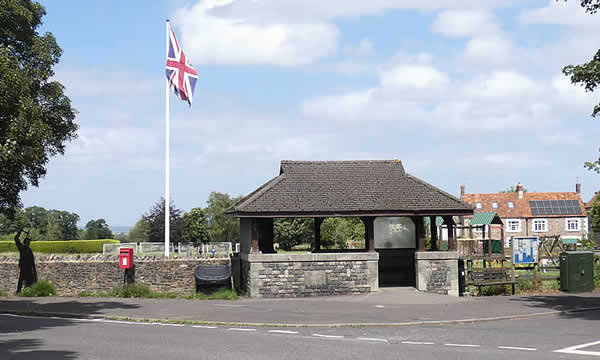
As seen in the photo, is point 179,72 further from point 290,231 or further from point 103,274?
point 290,231

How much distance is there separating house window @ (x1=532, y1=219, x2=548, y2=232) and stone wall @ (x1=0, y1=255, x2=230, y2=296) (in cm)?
7036

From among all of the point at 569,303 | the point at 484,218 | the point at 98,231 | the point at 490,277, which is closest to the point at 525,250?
the point at 490,277

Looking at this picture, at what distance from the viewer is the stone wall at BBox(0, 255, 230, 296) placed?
2486 cm

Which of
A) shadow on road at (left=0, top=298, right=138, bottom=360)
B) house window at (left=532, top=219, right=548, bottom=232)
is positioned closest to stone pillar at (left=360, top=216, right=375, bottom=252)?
shadow on road at (left=0, top=298, right=138, bottom=360)

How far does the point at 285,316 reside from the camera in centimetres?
1828

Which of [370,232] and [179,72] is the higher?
[179,72]

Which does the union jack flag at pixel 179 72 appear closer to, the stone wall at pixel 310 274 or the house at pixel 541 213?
the stone wall at pixel 310 274

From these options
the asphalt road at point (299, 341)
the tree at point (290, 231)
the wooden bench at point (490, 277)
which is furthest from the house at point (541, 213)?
the asphalt road at point (299, 341)

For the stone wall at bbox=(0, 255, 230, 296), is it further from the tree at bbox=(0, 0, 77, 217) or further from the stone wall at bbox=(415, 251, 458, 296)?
the stone wall at bbox=(415, 251, 458, 296)

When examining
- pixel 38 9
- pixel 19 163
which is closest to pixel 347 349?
pixel 19 163

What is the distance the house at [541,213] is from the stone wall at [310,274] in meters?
63.8

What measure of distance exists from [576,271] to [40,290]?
19.7 m

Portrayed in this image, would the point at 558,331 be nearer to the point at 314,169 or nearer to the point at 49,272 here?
the point at 314,169

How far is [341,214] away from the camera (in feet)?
78.4
